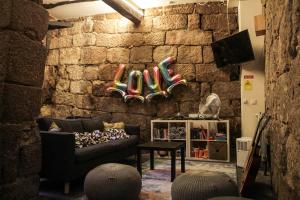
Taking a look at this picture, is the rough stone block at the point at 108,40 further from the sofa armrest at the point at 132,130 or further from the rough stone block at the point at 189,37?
the sofa armrest at the point at 132,130

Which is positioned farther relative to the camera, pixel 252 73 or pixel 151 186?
pixel 252 73

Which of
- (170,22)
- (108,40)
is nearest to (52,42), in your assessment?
(108,40)

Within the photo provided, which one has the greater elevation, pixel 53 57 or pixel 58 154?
pixel 53 57

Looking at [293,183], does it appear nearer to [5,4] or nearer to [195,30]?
[5,4]

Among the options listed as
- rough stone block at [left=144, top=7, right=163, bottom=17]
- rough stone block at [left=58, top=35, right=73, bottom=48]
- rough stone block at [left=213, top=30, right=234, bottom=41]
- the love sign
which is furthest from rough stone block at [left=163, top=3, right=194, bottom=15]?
rough stone block at [left=58, top=35, right=73, bottom=48]

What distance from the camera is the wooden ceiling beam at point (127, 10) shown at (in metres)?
5.14

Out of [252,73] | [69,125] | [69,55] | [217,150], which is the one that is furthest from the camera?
[69,55]

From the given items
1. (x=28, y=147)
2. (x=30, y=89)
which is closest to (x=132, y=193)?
(x=28, y=147)

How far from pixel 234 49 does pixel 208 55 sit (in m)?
1.12

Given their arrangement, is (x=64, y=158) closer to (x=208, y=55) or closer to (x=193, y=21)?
(x=208, y=55)

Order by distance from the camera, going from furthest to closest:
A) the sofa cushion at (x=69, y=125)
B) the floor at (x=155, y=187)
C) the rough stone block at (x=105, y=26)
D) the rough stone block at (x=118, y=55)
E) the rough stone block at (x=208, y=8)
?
1. the rough stone block at (x=105, y=26)
2. the rough stone block at (x=118, y=55)
3. the rough stone block at (x=208, y=8)
4. the sofa cushion at (x=69, y=125)
5. the floor at (x=155, y=187)

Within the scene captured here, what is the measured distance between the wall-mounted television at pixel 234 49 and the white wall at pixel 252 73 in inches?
7.5

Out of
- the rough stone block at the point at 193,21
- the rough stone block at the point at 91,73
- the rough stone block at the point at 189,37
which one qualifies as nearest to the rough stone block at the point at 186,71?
the rough stone block at the point at 189,37

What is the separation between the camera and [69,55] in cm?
682
